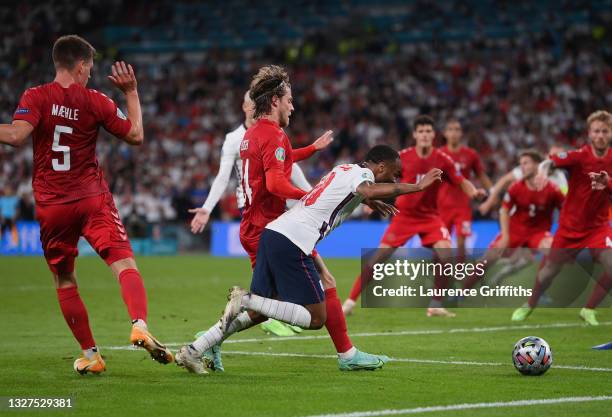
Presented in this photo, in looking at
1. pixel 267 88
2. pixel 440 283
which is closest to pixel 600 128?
pixel 440 283

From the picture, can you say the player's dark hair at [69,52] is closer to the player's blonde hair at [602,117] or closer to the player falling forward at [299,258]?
the player falling forward at [299,258]

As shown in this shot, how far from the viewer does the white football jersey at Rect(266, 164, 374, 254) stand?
319 inches

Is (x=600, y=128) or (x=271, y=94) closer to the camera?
(x=271, y=94)

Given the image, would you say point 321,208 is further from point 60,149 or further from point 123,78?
point 60,149

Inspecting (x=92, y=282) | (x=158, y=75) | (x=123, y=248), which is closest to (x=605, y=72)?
(x=158, y=75)

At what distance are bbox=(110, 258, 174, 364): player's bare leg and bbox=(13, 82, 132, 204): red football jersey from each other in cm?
65

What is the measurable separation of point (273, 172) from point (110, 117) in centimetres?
132

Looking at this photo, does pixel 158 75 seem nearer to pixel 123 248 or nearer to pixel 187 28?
pixel 187 28

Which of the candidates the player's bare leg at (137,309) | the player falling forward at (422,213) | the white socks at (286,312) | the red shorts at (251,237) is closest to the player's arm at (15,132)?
the player's bare leg at (137,309)

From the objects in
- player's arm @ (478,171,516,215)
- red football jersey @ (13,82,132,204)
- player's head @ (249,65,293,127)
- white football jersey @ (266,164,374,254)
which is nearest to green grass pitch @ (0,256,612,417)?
white football jersey @ (266,164,374,254)

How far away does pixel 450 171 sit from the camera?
45.5ft

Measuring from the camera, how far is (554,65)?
3412 cm

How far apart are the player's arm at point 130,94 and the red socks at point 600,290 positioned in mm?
6811

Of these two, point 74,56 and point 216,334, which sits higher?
point 74,56
